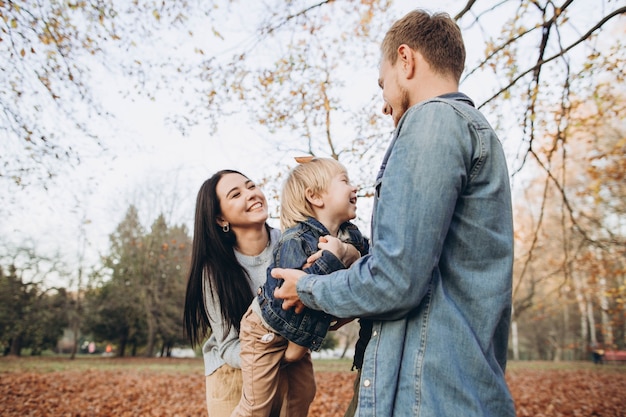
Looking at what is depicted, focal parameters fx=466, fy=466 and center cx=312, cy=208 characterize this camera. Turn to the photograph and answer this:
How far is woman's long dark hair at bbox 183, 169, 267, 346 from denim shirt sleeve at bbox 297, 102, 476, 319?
1.41 meters

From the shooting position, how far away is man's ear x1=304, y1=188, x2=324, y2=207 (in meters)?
2.44

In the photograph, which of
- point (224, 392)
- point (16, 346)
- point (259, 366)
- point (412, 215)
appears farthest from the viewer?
point (16, 346)

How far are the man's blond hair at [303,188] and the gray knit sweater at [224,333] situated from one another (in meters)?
A: 0.47

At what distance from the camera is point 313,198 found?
2.45 metres

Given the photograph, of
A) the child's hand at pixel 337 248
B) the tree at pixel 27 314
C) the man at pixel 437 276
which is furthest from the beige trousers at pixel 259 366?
the tree at pixel 27 314

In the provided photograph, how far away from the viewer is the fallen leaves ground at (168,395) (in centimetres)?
845

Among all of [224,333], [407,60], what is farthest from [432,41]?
[224,333]

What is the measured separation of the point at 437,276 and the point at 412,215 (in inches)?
9.5

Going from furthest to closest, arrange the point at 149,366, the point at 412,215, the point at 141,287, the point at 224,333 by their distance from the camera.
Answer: the point at 141,287, the point at 149,366, the point at 224,333, the point at 412,215

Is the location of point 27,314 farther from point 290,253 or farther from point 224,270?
point 290,253

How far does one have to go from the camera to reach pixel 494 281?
153 centimetres

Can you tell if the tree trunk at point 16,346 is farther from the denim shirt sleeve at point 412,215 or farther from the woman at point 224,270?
the denim shirt sleeve at point 412,215

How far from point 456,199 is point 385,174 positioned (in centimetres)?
25

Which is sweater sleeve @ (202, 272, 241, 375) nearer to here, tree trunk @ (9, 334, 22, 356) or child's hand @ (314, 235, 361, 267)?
child's hand @ (314, 235, 361, 267)
